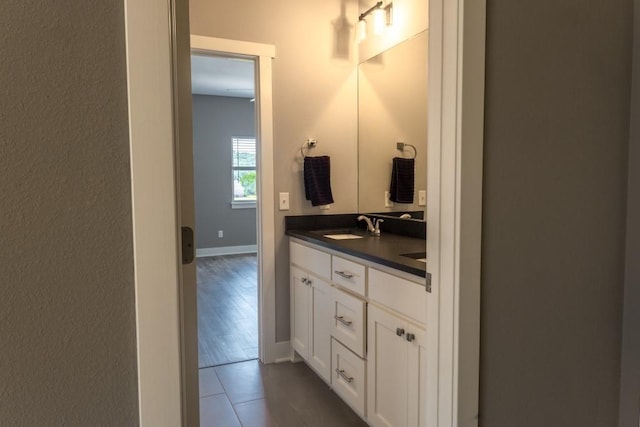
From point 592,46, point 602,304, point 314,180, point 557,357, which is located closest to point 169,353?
point 557,357

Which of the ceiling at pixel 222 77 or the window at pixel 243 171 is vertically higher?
the ceiling at pixel 222 77

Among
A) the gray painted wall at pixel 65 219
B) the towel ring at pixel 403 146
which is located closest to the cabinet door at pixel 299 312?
the towel ring at pixel 403 146

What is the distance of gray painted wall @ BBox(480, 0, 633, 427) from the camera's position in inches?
49.9

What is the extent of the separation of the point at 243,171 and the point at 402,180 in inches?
197

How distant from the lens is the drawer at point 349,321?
6.93 feet

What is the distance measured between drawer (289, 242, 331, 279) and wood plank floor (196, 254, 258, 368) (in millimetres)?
832

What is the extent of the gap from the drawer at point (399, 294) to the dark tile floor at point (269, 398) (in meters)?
0.75

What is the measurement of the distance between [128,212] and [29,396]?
0.38 m

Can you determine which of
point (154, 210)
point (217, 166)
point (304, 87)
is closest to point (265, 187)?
point (304, 87)

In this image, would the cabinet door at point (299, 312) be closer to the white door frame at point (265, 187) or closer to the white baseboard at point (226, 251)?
the white door frame at point (265, 187)

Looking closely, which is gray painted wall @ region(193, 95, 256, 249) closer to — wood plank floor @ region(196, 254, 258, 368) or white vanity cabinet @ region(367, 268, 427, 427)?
wood plank floor @ region(196, 254, 258, 368)

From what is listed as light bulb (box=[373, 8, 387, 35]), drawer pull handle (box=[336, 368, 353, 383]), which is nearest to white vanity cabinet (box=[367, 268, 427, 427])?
drawer pull handle (box=[336, 368, 353, 383])

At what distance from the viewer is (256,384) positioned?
8.82ft

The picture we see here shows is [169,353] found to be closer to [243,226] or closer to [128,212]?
[128,212]
